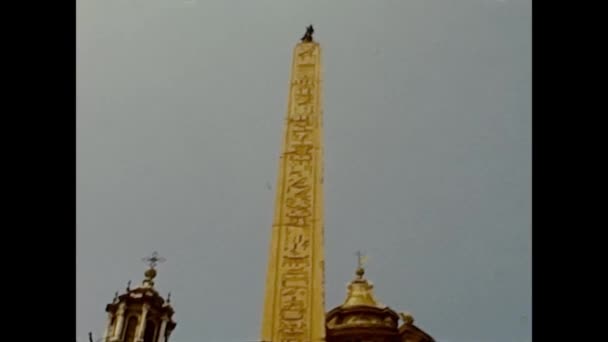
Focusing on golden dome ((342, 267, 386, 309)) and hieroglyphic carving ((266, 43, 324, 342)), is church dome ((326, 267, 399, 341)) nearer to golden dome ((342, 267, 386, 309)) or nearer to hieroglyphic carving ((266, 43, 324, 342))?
golden dome ((342, 267, 386, 309))

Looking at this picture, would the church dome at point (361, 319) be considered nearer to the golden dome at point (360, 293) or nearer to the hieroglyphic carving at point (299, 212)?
the golden dome at point (360, 293)

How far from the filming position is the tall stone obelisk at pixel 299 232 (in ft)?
23.9

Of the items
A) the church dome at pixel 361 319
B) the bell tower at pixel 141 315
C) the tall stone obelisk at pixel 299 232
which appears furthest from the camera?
the bell tower at pixel 141 315

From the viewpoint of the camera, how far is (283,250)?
787cm

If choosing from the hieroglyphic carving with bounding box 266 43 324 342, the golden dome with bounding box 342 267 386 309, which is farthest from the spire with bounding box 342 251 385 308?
the hieroglyphic carving with bounding box 266 43 324 342

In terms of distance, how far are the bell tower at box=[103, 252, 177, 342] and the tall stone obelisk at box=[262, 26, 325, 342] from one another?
770 centimetres

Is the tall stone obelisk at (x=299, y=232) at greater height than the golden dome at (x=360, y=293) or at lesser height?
lesser

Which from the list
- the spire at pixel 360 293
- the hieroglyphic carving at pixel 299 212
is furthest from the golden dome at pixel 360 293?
the hieroglyphic carving at pixel 299 212
